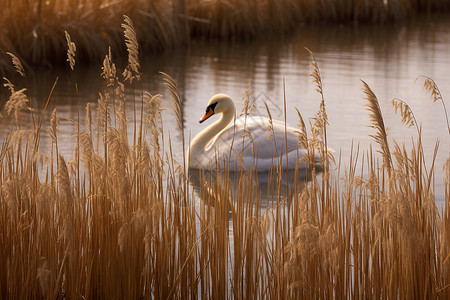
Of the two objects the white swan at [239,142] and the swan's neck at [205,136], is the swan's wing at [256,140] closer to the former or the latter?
the white swan at [239,142]

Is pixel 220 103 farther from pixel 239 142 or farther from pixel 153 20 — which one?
pixel 153 20

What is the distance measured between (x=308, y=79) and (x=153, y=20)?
8.85 feet

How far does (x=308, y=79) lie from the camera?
1064cm

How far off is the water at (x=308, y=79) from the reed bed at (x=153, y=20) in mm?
300

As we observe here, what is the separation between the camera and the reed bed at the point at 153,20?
10.3 meters

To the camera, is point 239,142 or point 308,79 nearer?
point 239,142

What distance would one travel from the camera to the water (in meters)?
7.70

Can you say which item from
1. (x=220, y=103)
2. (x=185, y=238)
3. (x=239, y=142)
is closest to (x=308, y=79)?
(x=220, y=103)

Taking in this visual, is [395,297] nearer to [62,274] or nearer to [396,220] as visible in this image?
[396,220]

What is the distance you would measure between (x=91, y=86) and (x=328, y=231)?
24.2 feet

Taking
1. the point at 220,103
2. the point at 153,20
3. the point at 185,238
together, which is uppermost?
the point at 153,20

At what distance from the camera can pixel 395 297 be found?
3039mm

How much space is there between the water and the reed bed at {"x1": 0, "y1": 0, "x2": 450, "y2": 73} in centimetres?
30

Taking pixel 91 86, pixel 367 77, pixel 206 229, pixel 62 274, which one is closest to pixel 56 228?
pixel 62 274
